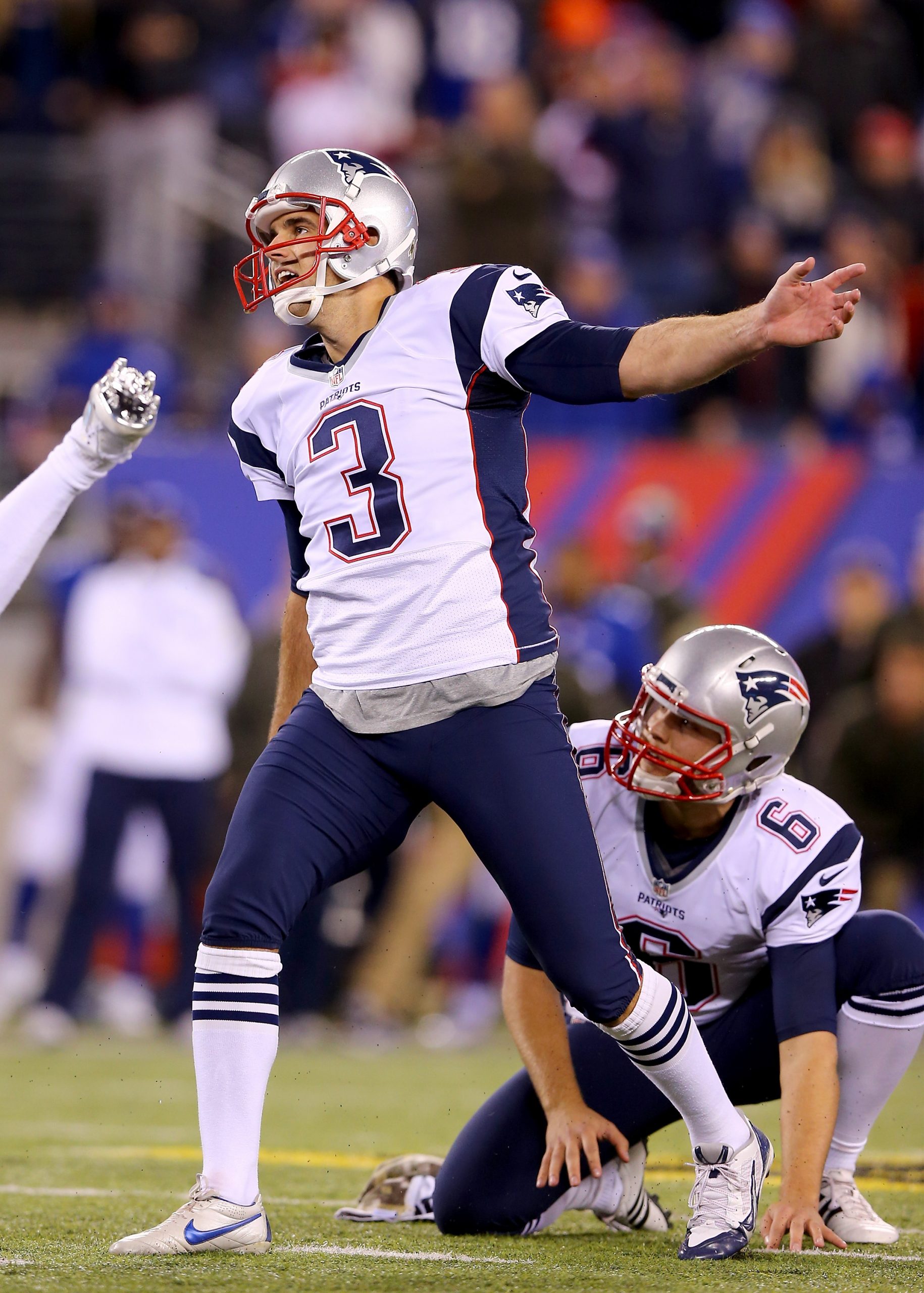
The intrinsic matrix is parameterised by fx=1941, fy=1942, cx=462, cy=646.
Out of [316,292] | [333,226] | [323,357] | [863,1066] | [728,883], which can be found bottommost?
[863,1066]

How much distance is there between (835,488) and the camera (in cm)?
891

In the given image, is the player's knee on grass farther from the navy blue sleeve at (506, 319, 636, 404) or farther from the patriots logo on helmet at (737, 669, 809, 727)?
the navy blue sleeve at (506, 319, 636, 404)

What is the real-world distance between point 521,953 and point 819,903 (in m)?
0.56

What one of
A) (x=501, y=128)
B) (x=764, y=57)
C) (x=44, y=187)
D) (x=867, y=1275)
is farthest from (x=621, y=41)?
(x=867, y=1275)

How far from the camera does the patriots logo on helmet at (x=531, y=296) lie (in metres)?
3.27

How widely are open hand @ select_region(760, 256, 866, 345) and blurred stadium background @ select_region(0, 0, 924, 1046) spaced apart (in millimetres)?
4474

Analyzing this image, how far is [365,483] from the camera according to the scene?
11.1 ft

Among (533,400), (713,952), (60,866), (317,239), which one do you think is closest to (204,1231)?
(713,952)

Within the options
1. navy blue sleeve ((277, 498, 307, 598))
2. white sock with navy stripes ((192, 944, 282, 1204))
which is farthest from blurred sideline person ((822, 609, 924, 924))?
white sock with navy stripes ((192, 944, 282, 1204))

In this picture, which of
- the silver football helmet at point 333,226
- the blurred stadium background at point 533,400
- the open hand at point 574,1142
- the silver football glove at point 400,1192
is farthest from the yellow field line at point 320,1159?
the blurred stadium background at point 533,400

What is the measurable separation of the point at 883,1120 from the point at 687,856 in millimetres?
2163

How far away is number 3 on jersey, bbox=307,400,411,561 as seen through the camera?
3363mm

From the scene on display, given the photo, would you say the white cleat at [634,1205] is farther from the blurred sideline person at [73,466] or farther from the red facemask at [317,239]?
the red facemask at [317,239]

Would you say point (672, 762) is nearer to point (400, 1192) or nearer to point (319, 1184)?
point (400, 1192)
